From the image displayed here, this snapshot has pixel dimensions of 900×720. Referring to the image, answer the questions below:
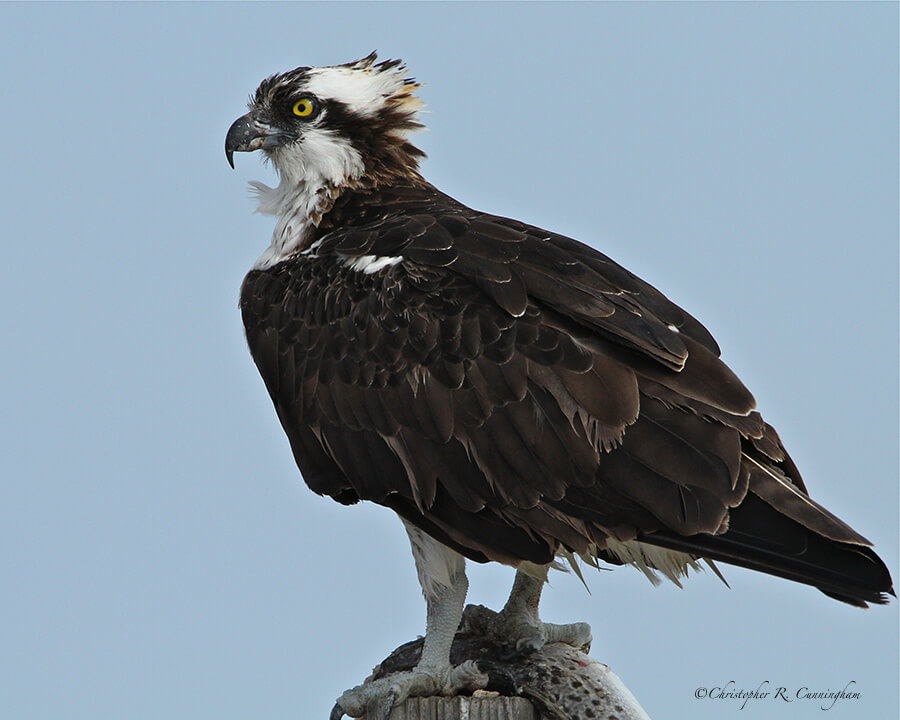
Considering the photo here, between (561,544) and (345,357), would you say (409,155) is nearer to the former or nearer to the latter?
(345,357)

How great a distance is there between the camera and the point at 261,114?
809 cm

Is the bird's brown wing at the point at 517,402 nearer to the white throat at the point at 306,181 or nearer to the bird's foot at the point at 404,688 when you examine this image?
the bird's foot at the point at 404,688

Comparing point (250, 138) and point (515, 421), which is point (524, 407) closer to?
point (515, 421)

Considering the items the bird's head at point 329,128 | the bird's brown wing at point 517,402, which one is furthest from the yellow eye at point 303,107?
the bird's brown wing at point 517,402

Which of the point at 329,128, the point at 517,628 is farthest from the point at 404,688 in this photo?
the point at 329,128

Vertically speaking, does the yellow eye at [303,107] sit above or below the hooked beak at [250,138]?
above

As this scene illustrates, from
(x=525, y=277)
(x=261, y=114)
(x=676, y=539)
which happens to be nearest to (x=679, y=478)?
(x=676, y=539)

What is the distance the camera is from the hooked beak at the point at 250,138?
7969 millimetres

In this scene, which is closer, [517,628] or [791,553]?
[791,553]

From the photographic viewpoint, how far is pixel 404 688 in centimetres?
595

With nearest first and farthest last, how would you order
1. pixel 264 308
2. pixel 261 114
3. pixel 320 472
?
pixel 320 472
pixel 264 308
pixel 261 114

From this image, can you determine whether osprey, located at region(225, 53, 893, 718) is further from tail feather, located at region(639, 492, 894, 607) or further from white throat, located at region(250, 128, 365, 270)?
white throat, located at region(250, 128, 365, 270)

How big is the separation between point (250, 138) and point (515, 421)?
9.96 ft

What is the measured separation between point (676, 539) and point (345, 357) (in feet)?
6.43
